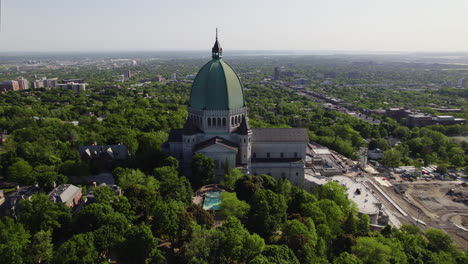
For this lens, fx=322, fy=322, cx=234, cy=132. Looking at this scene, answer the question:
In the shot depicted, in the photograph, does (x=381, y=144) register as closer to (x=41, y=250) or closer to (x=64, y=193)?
(x=64, y=193)

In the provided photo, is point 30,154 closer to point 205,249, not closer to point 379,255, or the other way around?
point 205,249

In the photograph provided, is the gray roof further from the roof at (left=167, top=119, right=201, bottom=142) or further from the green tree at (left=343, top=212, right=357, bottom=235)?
the green tree at (left=343, top=212, right=357, bottom=235)

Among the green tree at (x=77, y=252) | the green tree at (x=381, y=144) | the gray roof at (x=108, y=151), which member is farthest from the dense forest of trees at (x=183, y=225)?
the green tree at (x=381, y=144)

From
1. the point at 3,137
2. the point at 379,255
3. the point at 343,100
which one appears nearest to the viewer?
the point at 379,255

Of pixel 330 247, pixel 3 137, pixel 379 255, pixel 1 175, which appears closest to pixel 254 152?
pixel 330 247

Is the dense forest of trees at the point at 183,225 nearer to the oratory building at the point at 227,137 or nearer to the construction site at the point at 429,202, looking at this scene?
the oratory building at the point at 227,137

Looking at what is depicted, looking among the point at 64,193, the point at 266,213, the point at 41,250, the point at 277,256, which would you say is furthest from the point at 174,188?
the point at 277,256

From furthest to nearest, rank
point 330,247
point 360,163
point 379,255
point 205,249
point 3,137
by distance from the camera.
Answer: point 3,137 → point 360,163 → point 330,247 → point 379,255 → point 205,249

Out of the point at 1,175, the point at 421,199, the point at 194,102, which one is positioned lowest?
the point at 421,199
